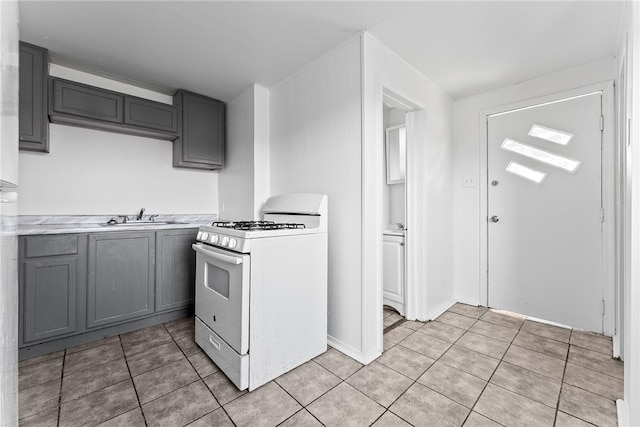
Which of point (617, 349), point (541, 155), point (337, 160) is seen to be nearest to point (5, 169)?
point (337, 160)

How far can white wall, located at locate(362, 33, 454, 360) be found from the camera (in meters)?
1.90

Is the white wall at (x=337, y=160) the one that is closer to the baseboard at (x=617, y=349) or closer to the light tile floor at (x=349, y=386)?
the light tile floor at (x=349, y=386)

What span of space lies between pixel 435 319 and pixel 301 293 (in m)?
1.53

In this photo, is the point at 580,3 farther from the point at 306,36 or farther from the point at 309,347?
the point at 309,347

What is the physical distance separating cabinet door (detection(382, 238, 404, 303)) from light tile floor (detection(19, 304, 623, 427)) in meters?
0.56

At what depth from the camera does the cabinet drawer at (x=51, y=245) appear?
1.86m

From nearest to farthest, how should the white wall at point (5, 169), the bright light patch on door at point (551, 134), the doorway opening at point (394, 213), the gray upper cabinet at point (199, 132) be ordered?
1. the white wall at point (5, 169)
2. the bright light patch on door at point (551, 134)
3. the doorway opening at point (394, 213)
4. the gray upper cabinet at point (199, 132)

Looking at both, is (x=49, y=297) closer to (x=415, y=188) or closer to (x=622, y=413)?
(x=415, y=188)

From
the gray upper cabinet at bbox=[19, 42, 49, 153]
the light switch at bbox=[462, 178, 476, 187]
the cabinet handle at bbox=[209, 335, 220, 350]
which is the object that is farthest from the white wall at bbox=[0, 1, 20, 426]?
the light switch at bbox=[462, 178, 476, 187]

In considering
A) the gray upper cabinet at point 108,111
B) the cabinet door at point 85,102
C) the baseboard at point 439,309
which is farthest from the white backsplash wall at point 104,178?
the baseboard at point 439,309

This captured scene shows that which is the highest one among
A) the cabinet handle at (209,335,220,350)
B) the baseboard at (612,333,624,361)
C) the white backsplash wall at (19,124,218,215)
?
the white backsplash wall at (19,124,218,215)

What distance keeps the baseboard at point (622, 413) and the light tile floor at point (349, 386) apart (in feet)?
0.12

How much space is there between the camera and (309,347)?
1.85 m

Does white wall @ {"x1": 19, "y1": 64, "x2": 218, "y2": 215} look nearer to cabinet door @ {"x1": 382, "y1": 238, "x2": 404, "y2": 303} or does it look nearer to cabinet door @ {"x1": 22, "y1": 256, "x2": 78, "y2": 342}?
cabinet door @ {"x1": 22, "y1": 256, "x2": 78, "y2": 342}
